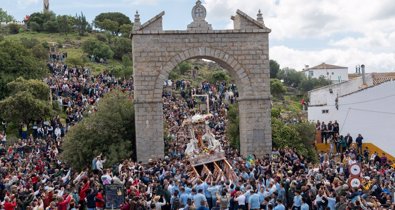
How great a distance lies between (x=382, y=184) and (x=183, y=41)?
1125cm

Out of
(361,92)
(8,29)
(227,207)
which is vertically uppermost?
(8,29)

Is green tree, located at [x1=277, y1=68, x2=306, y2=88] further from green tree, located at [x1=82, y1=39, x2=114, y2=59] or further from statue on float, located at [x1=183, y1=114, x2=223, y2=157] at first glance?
statue on float, located at [x1=183, y1=114, x2=223, y2=157]

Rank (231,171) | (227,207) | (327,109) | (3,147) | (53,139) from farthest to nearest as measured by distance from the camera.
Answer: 1. (327,109)
2. (53,139)
3. (3,147)
4. (231,171)
5. (227,207)

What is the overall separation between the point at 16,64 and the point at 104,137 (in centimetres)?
2353

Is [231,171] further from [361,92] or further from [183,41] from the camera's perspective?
[361,92]

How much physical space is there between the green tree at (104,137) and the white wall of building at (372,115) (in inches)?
594

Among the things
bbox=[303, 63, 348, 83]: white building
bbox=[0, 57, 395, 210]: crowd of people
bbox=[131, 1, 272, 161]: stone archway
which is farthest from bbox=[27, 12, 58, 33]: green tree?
bbox=[131, 1, 272, 161]: stone archway

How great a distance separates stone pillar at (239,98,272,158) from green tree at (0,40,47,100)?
24.7 m

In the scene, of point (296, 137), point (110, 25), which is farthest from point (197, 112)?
point (110, 25)

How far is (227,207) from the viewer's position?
1670cm

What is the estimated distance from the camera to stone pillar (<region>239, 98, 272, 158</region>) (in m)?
26.2

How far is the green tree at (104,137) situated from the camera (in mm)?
25062

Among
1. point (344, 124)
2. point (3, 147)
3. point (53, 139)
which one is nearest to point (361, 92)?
point (344, 124)

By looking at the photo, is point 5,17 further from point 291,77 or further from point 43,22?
point 291,77
